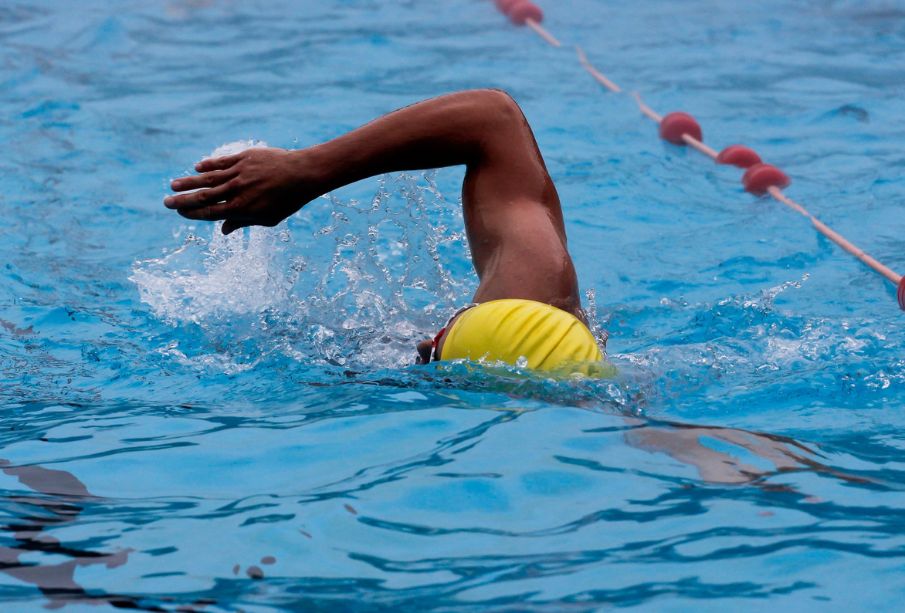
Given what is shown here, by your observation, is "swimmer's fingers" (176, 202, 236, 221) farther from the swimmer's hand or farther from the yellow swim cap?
the yellow swim cap

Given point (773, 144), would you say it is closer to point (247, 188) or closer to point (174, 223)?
point (174, 223)

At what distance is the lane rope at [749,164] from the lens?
5422mm

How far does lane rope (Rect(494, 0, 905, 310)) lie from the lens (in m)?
5.42

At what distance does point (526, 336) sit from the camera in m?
3.31

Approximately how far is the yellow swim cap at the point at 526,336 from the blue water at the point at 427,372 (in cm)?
8

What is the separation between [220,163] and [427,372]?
873 mm

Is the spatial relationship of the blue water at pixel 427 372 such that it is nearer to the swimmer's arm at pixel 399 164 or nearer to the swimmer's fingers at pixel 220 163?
the swimmer's arm at pixel 399 164

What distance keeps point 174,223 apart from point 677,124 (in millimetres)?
3363

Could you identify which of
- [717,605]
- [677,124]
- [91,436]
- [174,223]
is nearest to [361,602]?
[717,605]

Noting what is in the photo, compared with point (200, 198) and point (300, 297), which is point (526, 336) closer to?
point (200, 198)

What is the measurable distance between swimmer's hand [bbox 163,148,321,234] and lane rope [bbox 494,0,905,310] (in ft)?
8.70

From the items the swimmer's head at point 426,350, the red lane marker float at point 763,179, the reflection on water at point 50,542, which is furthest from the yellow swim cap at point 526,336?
the red lane marker float at point 763,179

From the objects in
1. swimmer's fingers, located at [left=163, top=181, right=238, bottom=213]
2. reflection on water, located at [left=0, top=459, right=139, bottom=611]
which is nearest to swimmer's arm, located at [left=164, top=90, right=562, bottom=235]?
swimmer's fingers, located at [left=163, top=181, right=238, bottom=213]

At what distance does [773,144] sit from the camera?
767 centimetres
